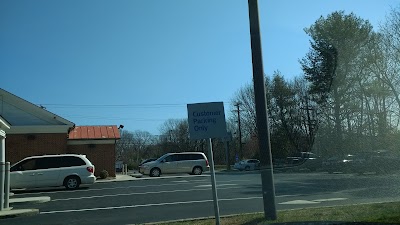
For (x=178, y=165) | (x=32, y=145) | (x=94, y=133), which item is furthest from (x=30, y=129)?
(x=178, y=165)

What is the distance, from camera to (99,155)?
107 feet

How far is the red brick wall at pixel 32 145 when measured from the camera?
3033 cm

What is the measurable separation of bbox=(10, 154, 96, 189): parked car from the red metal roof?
9713mm

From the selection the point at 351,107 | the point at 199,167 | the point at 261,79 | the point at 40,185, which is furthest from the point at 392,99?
the point at 40,185

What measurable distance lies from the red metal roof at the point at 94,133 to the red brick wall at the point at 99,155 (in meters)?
0.73

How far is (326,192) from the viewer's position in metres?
17.5

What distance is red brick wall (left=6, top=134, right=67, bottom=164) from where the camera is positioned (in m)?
30.3

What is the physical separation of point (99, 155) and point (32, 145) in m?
4.77

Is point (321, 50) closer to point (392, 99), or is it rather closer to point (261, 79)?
point (392, 99)

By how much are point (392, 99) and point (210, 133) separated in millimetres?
18507

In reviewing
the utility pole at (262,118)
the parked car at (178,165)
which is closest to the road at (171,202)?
the utility pole at (262,118)

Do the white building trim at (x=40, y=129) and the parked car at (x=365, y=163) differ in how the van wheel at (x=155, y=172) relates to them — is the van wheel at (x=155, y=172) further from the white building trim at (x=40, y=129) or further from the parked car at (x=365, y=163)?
the parked car at (x=365, y=163)

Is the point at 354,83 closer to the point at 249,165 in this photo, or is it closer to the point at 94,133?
the point at 94,133

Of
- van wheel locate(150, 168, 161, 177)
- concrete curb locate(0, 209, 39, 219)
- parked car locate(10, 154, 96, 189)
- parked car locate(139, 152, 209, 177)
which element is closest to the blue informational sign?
concrete curb locate(0, 209, 39, 219)
